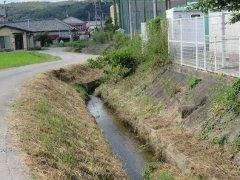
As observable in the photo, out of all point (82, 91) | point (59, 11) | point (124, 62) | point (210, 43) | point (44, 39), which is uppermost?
point (59, 11)

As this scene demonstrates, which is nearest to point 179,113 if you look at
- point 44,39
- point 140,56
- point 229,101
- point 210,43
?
point 210,43

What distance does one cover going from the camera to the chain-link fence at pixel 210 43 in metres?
15.7

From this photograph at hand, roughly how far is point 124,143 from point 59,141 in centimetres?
510

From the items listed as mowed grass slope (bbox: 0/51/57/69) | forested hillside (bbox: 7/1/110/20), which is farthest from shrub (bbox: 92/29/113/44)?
forested hillside (bbox: 7/1/110/20)

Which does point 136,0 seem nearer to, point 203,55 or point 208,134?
point 203,55

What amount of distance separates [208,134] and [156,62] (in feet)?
36.3

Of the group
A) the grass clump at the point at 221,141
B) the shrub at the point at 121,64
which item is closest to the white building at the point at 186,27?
the shrub at the point at 121,64

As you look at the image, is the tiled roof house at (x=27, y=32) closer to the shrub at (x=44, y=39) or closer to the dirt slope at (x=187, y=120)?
the shrub at (x=44, y=39)

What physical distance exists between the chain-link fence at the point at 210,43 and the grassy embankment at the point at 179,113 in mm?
455

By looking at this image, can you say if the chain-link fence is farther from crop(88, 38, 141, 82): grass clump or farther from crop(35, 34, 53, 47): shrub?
crop(35, 34, 53, 47): shrub

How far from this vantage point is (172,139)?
14.3m

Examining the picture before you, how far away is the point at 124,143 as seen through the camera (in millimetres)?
17234

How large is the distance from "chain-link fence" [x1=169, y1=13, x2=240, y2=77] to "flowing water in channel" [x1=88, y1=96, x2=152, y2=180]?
11.5 feet

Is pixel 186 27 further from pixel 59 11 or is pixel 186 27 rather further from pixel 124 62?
pixel 59 11
